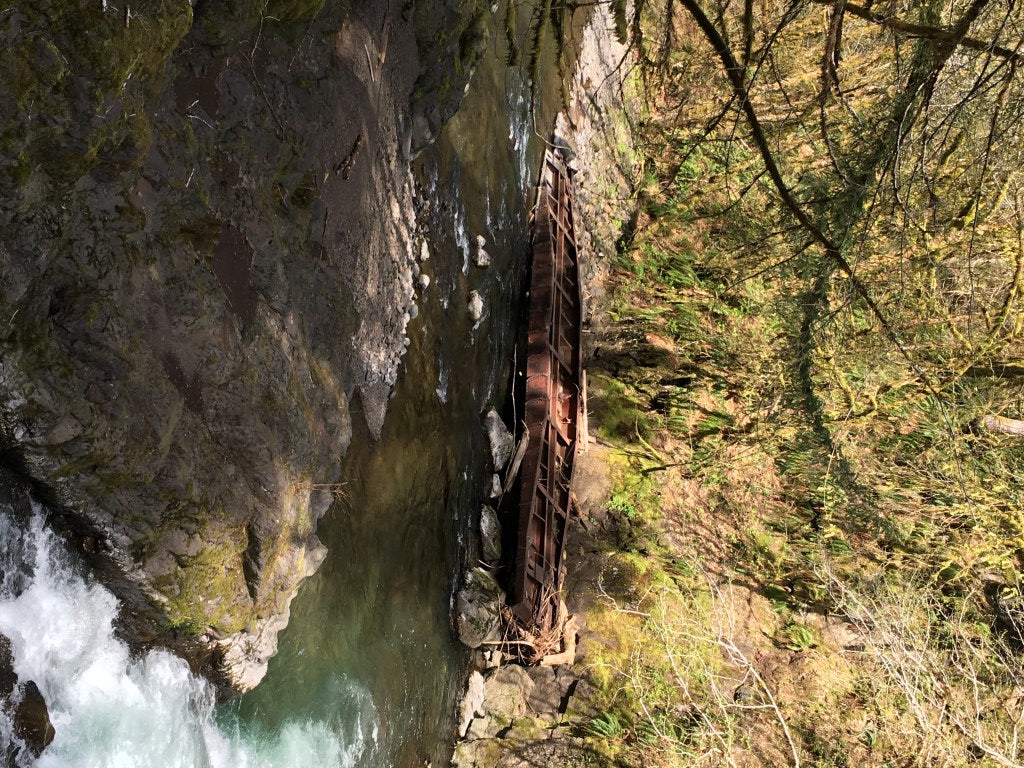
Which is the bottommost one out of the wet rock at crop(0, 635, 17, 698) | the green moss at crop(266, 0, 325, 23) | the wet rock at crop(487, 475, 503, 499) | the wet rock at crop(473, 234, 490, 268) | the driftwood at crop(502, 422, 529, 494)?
the wet rock at crop(0, 635, 17, 698)

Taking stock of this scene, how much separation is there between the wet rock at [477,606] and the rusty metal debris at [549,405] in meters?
0.21

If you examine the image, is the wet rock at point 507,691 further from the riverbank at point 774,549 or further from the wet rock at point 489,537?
the wet rock at point 489,537

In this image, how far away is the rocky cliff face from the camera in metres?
3.14

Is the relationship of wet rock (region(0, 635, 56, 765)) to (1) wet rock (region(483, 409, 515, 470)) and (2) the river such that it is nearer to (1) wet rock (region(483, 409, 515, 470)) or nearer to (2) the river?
(2) the river

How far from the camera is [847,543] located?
9.70 m

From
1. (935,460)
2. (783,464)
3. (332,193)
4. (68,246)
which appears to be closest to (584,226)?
(783,464)

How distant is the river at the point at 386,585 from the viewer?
371cm

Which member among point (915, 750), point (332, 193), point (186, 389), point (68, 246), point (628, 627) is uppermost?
point (332, 193)

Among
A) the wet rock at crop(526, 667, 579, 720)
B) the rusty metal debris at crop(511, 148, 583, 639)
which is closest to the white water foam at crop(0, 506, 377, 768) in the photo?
the rusty metal debris at crop(511, 148, 583, 639)

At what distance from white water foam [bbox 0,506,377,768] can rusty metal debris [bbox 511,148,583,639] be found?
3498mm

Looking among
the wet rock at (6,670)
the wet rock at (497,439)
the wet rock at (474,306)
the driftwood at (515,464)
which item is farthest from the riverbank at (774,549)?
the wet rock at (6,670)

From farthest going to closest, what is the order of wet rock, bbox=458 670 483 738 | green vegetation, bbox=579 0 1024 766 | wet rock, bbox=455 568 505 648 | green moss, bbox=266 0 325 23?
wet rock, bbox=458 670 483 738 → wet rock, bbox=455 568 505 648 → green vegetation, bbox=579 0 1024 766 → green moss, bbox=266 0 325 23

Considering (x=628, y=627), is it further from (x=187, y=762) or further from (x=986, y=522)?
(x=187, y=762)

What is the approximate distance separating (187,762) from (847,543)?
317 inches
